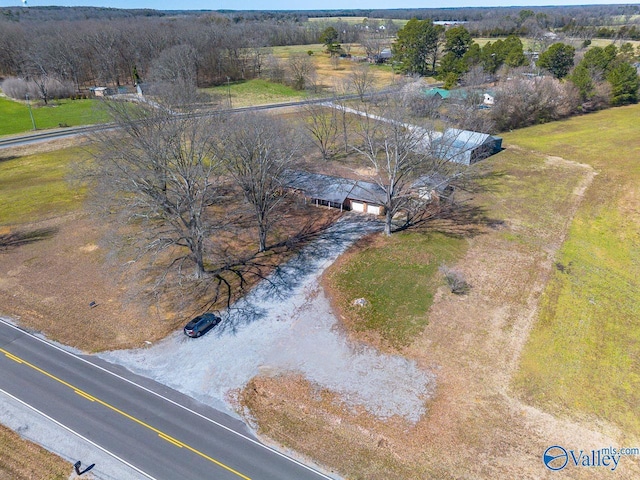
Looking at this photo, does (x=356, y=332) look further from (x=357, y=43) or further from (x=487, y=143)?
(x=357, y=43)

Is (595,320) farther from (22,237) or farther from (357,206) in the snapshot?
(22,237)

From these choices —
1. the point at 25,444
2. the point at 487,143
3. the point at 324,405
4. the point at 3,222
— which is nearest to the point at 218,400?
the point at 324,405

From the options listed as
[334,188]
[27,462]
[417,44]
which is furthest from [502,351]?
[417,44]

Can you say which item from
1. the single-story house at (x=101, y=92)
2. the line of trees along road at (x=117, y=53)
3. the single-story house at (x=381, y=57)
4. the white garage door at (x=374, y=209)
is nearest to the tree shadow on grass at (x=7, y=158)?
the line of trees along road at (x=117, y=53)

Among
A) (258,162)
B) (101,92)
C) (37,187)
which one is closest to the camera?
(258,162)

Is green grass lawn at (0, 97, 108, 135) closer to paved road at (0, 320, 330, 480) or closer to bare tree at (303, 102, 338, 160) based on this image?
bare tree at (303, 102, 338, 160)

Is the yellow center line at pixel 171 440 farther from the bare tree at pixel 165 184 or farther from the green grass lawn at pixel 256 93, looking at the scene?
the green grass lawn at pixel 256 93

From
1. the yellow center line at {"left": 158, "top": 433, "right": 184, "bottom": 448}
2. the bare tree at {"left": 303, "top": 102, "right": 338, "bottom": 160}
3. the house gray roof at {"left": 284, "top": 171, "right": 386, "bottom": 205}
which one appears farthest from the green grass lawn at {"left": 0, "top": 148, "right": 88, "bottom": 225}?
the yellow center line at {"left": 158, "top": 433, "right": 184, "bottom": 448}
